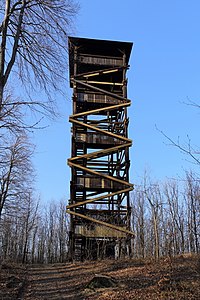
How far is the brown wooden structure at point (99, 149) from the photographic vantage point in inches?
675

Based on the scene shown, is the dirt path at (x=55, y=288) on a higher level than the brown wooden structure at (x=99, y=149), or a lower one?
lower

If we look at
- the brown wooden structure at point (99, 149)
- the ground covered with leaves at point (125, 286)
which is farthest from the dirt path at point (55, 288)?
the brown wooden structure at point (99, 149)

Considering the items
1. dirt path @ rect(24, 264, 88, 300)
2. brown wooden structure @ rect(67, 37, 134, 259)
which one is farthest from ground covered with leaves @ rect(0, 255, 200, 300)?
brown wooden structure @ rect(67, 37, 134, 259)

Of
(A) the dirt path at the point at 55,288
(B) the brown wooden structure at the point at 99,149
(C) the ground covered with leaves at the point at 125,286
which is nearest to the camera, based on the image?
(C) the ground covered with leaves at the point at 125,286

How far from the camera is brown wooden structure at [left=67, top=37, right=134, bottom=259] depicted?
1714 centimetres

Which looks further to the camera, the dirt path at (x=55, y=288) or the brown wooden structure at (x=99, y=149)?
the brown wooden structure at (x=99, y=149)

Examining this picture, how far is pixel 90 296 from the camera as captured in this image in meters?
8.06

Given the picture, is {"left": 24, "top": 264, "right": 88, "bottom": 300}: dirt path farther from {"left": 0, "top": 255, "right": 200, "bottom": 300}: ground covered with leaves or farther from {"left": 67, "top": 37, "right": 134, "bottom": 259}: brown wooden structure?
{"left": 67, "top": 37, "right": 134, "bottom": 259}: brown wooden structure

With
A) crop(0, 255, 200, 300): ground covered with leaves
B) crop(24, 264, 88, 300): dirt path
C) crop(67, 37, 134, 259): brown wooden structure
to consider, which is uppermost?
crop(67, 37, 134, 259): brown wooden structure

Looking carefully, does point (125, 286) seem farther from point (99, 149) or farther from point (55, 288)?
point (99, 149)

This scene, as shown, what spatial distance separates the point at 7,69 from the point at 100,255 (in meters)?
11.8

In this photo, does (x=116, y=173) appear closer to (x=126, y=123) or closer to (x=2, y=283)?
(x=126, y=123)

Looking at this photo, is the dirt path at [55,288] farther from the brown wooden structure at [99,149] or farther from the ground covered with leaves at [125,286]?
the brown wooden structure at [99,149]

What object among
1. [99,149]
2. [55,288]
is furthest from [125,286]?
[99,149]
